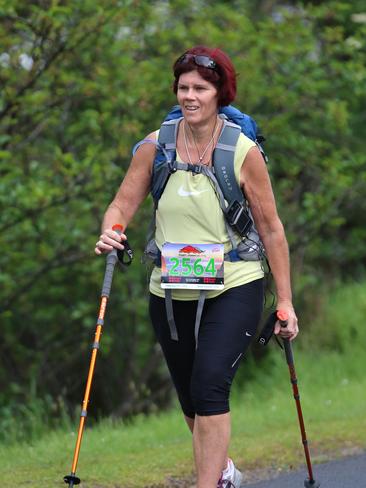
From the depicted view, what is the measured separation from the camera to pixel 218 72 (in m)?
5.03

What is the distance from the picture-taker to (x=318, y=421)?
335 inches

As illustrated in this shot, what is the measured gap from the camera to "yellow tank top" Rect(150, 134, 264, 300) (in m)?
5.00

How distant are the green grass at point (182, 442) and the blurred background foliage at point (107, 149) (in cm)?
150

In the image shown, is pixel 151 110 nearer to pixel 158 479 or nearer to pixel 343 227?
pixel 158 479

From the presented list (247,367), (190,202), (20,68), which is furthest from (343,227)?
(190,202)

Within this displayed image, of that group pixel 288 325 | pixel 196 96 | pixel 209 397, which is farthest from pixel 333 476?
pixel 196 96

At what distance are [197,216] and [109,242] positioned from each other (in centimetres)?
41

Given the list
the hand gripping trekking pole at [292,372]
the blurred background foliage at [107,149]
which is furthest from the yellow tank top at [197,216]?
the blurred background foliage at [107,149]

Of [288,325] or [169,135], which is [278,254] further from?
[169,135]

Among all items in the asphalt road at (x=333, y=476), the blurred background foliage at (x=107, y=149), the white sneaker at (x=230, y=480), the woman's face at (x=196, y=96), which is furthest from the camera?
the blurred background foliage at (x=107, y=149)

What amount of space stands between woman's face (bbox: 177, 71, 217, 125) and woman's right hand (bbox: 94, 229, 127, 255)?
590mm

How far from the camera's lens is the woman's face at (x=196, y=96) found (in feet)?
16.4

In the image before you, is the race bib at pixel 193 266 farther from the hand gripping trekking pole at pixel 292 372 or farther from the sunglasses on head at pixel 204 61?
the sunglasses on head at pixel 204 61

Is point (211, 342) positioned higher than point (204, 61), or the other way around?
point (204, 61)
